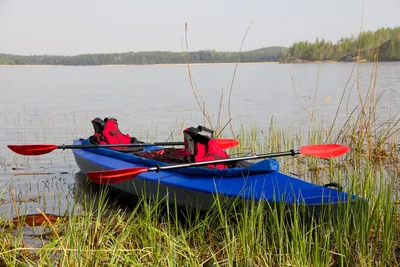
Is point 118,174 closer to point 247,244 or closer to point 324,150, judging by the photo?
point 247,244

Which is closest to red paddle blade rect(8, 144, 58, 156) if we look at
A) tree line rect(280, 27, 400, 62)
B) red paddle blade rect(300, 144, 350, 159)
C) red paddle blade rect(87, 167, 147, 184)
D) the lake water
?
the lake water

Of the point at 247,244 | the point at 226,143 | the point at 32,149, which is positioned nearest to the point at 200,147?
the point at 226,143

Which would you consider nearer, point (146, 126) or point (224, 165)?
point (224, 165)

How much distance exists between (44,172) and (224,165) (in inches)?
139

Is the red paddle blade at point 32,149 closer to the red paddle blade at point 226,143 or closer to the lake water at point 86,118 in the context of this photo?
the lake water at point 86,118

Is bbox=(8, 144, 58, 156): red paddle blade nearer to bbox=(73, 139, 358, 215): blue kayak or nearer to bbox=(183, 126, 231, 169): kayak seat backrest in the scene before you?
bbox=(73, 139, 358, 215): blue kayak

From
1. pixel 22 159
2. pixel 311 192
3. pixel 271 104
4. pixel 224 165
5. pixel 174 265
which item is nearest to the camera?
pixel 174 265

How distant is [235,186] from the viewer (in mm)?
4504

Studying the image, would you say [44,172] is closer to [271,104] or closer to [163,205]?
[163,205]

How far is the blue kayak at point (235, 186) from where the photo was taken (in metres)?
4.05

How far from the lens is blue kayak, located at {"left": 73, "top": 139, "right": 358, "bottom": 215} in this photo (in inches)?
159

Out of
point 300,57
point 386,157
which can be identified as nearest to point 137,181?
point 386,157

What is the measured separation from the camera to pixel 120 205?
237 inches

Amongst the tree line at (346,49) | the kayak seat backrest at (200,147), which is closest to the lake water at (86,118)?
the kayak seat backrest at (200,147)
